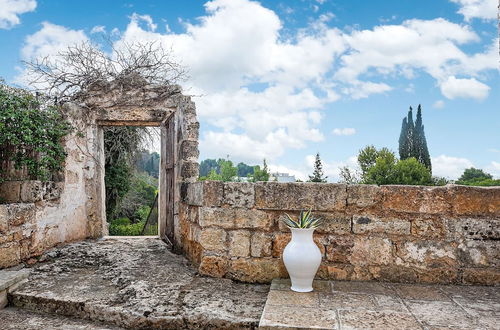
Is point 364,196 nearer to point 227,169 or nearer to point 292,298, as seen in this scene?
point 292,298

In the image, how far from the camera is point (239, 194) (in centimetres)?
351

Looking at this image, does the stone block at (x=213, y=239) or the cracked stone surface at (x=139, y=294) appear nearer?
the cracked stone surface at (x=139, y=294)

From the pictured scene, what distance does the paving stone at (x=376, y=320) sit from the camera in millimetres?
2396

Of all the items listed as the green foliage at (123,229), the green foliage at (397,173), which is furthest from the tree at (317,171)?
the green foliage at (123,229)

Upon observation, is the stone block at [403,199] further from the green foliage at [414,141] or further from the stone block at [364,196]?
the green foliage at [414,141]

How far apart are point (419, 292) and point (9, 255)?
379cm

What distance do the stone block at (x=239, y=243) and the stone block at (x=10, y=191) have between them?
2.52 meters

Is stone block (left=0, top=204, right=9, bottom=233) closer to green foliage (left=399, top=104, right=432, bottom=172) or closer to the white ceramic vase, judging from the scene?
the white ceramic vase

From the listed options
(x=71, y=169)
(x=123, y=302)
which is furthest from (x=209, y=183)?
(x=71, y=169)

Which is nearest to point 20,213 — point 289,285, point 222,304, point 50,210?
point 50,210

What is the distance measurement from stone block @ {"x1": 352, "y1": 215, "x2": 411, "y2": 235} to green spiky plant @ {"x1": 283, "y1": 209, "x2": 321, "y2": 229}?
14.1 inches

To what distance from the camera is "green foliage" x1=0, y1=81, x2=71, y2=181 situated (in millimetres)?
4348

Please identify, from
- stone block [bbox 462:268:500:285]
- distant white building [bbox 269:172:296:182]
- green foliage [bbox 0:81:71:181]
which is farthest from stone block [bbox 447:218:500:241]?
distant white building [bbox 269:172:296:182]

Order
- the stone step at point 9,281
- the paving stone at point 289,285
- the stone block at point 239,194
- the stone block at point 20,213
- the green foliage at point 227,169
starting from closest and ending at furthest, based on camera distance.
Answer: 1. the paving stone at point 289,285
2. the stone step at point 9,281
3. the stone block at point 239,194
4. the stone block at point 20,213
5. the green foliage at point 227,169
